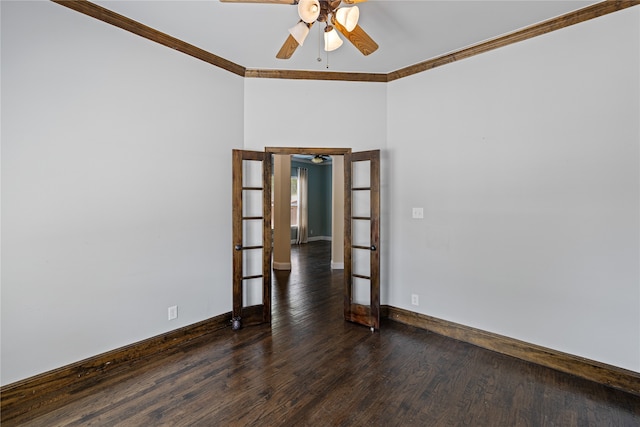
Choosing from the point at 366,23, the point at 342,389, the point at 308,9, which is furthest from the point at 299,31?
the point at 342,389

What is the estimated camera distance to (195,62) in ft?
10.4

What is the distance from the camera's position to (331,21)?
2219mm

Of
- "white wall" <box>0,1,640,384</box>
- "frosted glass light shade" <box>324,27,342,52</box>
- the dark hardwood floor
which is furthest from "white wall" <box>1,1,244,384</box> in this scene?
"frosted glass light shade" <box>324,27,342,52</box>

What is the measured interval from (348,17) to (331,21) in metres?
0.24

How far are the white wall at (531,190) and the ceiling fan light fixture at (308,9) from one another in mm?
1884

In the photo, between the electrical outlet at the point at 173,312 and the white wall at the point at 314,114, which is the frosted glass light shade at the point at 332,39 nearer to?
the white wall at the point at 314,114

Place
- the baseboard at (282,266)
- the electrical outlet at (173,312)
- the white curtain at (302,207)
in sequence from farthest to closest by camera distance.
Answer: the white curtain at (302,207)
the baseboard at (282,266)
the electrical outlet at (173,312)

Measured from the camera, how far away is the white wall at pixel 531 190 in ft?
7.73

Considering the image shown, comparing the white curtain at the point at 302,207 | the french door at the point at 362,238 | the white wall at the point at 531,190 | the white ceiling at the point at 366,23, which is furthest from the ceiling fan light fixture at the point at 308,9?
the white curtain at the point at 302,207

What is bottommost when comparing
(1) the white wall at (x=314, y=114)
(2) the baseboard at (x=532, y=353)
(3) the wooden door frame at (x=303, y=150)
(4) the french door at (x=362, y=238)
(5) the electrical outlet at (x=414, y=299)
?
(2) the baseboard at (x=532, y=353)

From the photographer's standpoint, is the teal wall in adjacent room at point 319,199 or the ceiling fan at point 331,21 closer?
the ceiling fan at point 331,21

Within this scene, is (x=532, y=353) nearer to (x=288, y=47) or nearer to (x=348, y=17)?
(x=348, y=17)

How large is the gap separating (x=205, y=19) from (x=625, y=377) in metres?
4.37

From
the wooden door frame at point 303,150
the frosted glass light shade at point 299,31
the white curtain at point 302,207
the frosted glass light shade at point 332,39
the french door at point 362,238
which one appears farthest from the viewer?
the white curtain at point 302,207
